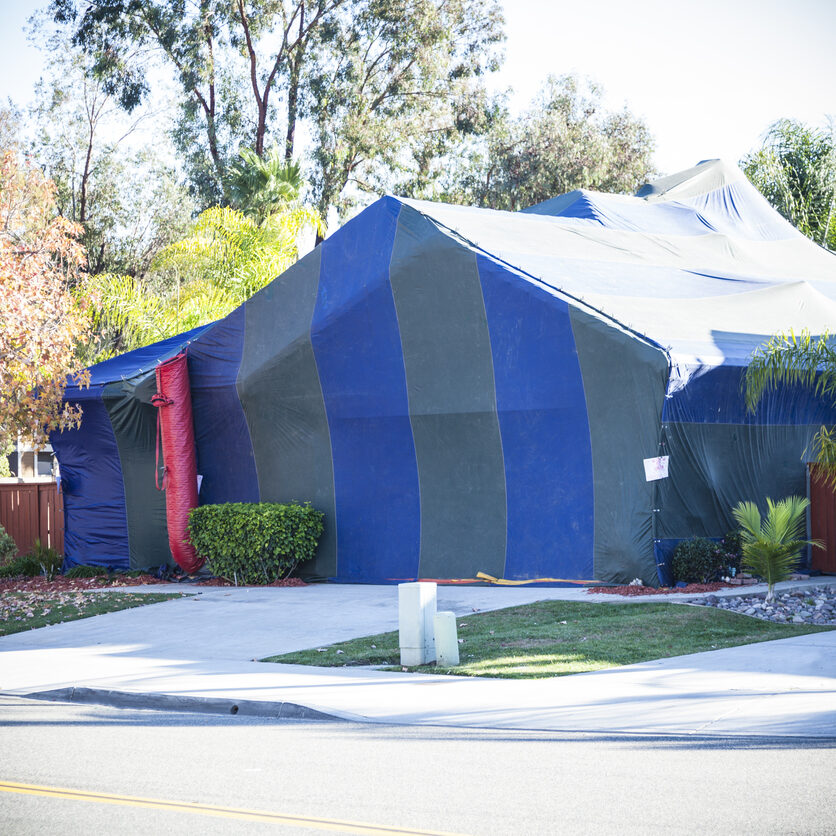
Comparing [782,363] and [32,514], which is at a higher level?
[782,363]

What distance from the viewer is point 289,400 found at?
65.1 ft

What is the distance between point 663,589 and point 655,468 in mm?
1681

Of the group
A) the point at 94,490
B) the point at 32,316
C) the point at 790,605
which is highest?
the point at 32,316

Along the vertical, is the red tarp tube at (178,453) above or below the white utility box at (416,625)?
above

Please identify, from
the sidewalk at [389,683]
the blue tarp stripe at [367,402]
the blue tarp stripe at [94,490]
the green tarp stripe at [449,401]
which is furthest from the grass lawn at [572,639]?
the blue tarp stripe at [94,490]

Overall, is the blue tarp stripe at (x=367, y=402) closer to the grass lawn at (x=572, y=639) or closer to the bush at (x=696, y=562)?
the bush at (x=696, y=562)

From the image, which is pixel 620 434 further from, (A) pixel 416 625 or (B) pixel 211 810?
(B) pixel 211 810

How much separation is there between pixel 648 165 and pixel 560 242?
27.5 m

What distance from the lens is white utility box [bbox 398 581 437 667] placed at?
11.0 metres

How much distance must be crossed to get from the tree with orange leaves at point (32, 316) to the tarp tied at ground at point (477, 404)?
2.56 m

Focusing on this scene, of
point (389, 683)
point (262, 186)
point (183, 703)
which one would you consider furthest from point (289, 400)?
point (262, 186)

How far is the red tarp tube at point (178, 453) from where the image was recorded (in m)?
20.4

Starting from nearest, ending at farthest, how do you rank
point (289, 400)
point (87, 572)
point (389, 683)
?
point (389, 683), point (289, 400), point (87, 572)

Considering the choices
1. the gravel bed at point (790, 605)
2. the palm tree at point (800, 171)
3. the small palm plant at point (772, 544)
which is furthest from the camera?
the palm tree at point (800, 171)
